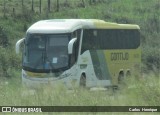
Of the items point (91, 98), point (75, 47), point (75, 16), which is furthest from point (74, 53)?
point (75, 16)

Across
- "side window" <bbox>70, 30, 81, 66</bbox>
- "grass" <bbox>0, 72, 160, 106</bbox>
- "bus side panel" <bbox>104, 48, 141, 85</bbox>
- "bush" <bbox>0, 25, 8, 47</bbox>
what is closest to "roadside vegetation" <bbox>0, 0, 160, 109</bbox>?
"bush" <bbox>0, 25, 8, 47</bbox>

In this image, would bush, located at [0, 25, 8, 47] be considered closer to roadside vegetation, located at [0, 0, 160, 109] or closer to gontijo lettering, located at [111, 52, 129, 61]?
roadside vegetation, located at [0, 0, 160, 109]

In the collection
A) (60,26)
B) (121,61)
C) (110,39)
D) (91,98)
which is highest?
(60,26)

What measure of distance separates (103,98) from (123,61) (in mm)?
13232

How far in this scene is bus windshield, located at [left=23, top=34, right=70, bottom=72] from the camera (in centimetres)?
1973

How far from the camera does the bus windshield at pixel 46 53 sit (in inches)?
777

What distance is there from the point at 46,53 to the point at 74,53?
1.13 meters

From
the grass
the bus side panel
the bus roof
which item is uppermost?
the bus roof

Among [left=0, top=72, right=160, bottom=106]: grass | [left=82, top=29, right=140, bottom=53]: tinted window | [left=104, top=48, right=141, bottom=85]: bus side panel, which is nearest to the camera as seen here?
[left=0, top=72, right=160, bottom=106]: grass

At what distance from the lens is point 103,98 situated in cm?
1057

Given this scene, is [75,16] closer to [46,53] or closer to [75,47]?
[75,47]

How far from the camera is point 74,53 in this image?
20.3 meters

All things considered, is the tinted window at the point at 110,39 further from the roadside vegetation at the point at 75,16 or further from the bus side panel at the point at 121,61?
the roadside vegetation at the point at 75,16

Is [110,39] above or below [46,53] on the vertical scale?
above
